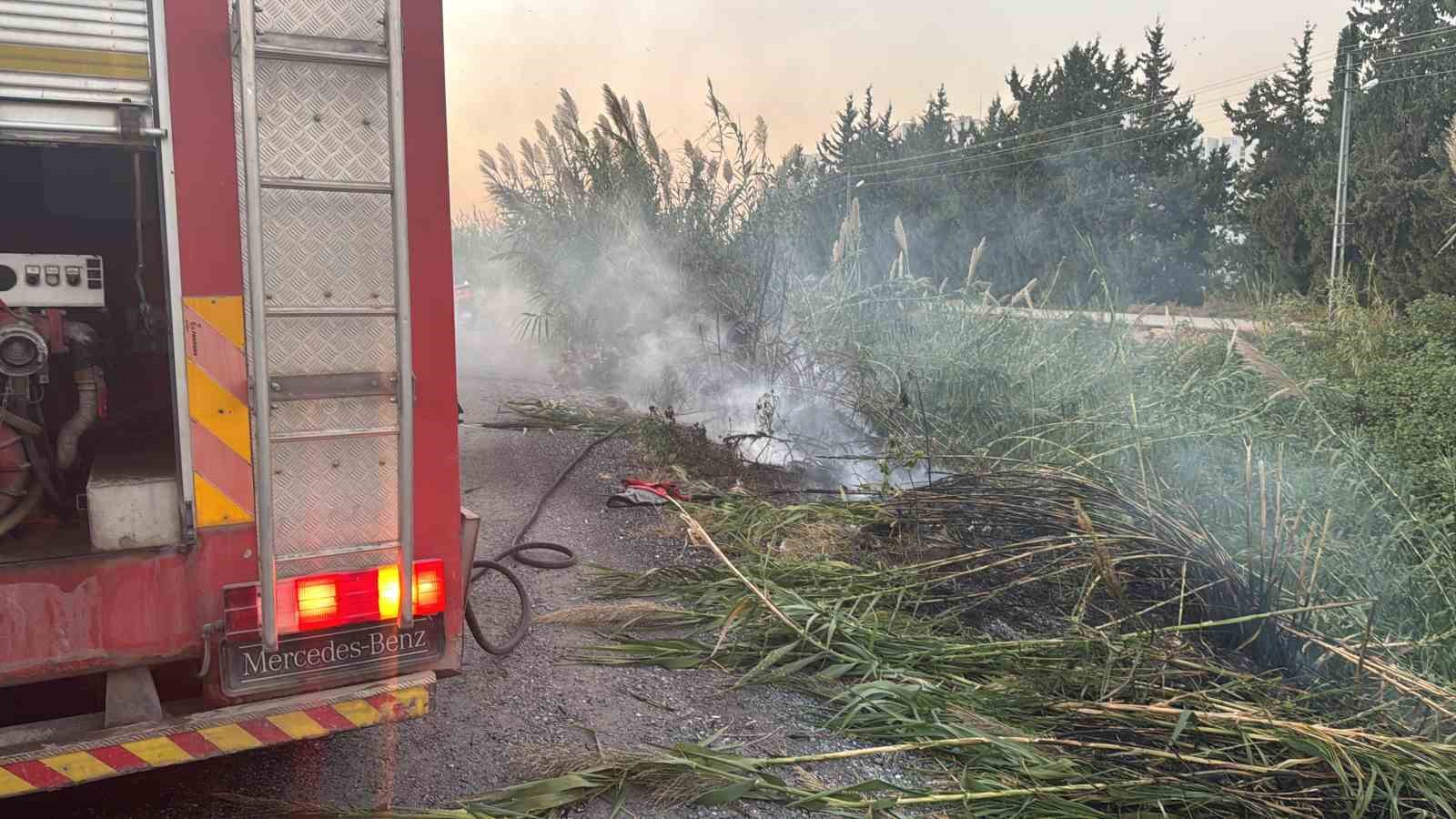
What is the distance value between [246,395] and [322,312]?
0.28 meters

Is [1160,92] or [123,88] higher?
[1160,92]

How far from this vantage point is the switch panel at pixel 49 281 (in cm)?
249

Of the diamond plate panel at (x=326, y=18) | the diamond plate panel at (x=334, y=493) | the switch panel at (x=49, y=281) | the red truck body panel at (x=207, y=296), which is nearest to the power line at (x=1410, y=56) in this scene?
the red truck body panel at (x=207, y=296)

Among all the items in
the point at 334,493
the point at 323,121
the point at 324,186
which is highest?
the point at 323,121

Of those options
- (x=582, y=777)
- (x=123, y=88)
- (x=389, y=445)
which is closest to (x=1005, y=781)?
(x=582, y=777)

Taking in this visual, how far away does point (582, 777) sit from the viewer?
291 cm

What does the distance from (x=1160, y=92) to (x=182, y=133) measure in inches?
1069

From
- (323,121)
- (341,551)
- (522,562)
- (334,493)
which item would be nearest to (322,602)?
(341,551)

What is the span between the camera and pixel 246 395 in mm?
2346

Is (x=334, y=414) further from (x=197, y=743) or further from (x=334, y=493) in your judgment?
(x=197, y=743)

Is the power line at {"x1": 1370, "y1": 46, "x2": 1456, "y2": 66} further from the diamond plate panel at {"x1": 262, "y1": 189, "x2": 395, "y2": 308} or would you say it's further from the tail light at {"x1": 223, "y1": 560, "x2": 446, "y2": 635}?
the tail light at {"x1": 223, "y1": 560, "x2": 446, "y2": 635}

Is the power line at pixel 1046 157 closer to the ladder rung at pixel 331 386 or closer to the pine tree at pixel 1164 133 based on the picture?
the pine tree at pixel 1164 133

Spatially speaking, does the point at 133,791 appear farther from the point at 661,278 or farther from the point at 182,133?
the point at 661,278

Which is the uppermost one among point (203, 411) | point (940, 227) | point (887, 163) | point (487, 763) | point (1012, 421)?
point (887, 163)
